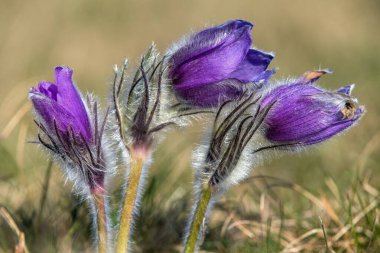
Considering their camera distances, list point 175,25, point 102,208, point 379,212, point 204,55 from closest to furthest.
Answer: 1. point 204,55
2. point 102,208
3. point 379,212
4. point 175,25

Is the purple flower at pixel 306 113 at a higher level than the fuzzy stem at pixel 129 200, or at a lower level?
higher

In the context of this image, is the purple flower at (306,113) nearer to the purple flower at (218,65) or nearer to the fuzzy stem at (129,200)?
the purple flower at (218,65)

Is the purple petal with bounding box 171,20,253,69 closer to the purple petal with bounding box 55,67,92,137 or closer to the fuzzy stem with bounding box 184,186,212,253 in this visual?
the purple petal with bounding box 55,67,92,137

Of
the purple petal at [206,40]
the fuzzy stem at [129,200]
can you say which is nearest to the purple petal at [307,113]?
the purple petal at [206,40]

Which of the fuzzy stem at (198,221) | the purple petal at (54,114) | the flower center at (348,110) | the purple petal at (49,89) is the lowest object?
the fuzzy stem at (198,221)

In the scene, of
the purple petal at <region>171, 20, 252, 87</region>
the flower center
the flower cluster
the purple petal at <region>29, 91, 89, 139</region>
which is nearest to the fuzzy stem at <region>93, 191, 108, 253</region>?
the flower cluster

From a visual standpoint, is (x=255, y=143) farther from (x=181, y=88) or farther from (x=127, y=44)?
(x=127, y=44)

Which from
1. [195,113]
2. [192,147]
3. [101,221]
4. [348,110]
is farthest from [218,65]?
[192,147]

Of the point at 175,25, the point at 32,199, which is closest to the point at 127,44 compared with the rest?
the point at 175,25
